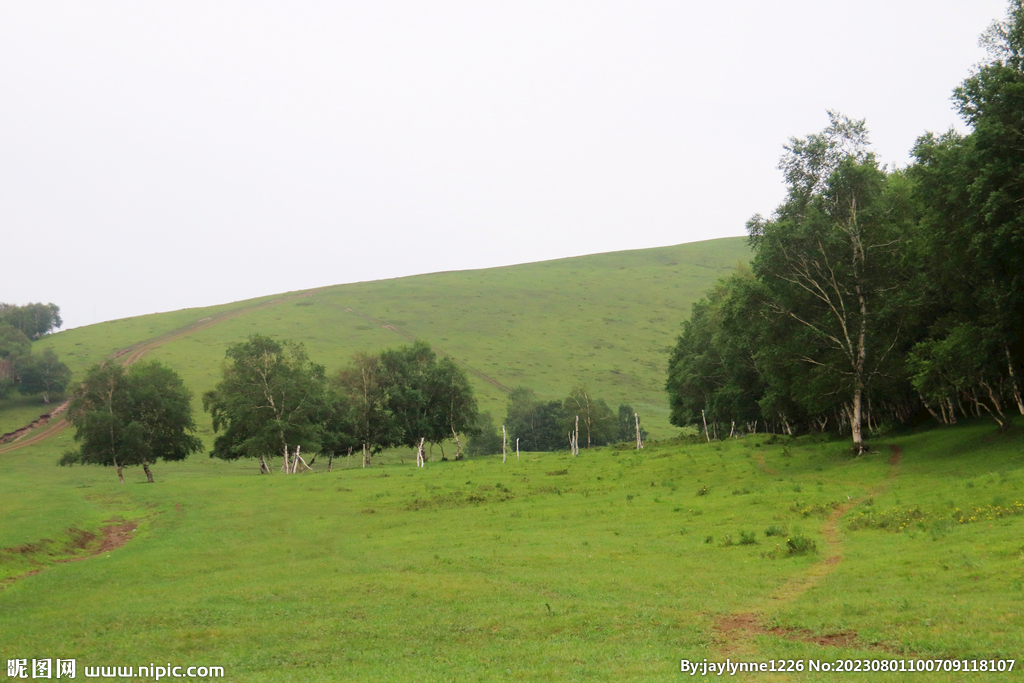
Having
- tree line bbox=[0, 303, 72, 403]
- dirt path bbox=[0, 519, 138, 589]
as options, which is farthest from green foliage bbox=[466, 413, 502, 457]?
dirt path bbox=[0, 519, 138, 589]

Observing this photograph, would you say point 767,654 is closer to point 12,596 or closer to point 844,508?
point 844,508

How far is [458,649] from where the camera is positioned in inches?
567

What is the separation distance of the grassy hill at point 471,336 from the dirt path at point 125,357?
1008mm

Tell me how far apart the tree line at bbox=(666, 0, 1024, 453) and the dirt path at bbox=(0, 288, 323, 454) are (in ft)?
316

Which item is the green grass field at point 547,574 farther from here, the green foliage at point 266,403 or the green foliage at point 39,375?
the green foliage at point 39,375

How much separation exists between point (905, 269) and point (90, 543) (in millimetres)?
49200

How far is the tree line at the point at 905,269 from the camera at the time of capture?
110 ft

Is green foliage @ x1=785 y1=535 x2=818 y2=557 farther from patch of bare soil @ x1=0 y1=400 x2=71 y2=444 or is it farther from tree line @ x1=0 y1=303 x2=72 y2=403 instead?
tree line @ x1=0 y1=303 x2=72 y2=403

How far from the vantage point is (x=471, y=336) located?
168 metres

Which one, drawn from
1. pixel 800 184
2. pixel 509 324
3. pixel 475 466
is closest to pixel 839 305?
pixel 800 184

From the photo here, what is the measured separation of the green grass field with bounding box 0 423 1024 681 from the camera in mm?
13695

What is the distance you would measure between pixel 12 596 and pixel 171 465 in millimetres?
80166

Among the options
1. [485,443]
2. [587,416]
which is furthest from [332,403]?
[587,416]

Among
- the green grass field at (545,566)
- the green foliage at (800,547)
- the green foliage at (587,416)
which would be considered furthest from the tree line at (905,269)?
Answer: the green foliage at (587,416)
